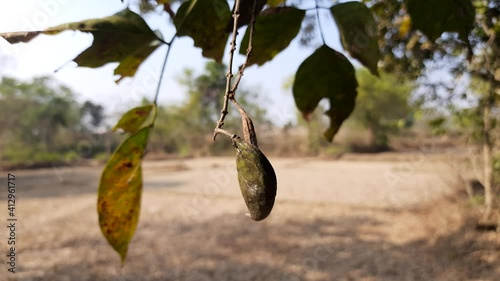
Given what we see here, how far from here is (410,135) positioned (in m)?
11.8

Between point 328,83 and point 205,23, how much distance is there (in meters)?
0.16

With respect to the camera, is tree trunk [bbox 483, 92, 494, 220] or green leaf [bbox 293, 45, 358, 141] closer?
green leaf [bbox 293, 45, 358, 141]

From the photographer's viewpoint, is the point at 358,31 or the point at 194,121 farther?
the point at 194,121

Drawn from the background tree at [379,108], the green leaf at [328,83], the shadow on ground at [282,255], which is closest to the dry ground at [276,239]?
the shadow on ground at [282,255]

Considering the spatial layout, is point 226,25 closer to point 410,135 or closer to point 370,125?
point 370,125

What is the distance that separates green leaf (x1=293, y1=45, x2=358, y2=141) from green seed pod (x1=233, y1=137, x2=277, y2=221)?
223 millimetres

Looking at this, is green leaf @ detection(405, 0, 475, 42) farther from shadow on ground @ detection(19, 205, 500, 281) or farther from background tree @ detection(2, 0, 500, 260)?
shadow on ground @ detection(19, 205, 500, 281)

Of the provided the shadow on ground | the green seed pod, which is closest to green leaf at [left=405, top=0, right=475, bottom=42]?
the green seed pod

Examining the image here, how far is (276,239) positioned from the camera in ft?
9.74

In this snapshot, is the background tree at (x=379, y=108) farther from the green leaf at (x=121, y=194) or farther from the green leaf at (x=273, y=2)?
the green leaf at (x=121, y=194)

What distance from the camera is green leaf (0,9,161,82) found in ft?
1.11

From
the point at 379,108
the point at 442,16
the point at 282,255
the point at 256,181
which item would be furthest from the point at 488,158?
the point at 379,108

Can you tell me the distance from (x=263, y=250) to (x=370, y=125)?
8.10 m

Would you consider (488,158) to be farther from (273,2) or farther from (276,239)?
(273,2)
